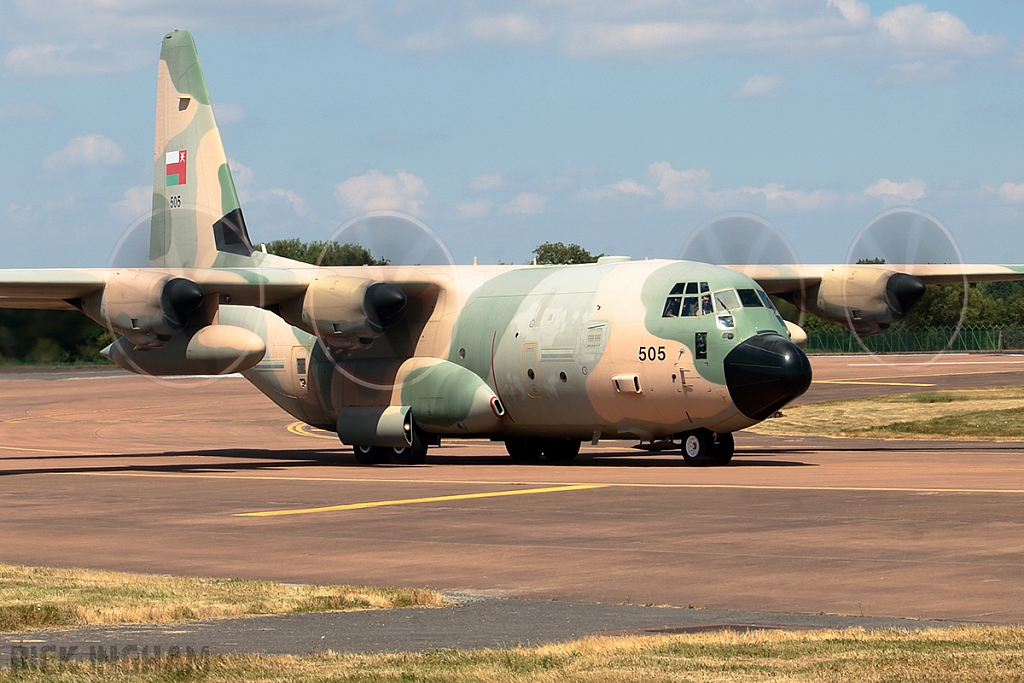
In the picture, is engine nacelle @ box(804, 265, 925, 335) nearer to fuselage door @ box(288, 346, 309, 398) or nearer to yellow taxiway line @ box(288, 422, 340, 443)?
fuselage door @ box(288, 346, 309, 398)

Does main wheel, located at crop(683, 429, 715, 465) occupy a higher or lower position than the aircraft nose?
lower

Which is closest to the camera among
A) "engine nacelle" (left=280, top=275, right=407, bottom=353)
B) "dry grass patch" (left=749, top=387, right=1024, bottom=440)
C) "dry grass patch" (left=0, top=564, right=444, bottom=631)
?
"dry grass patch" (left=0, top=564, right=444, bottom=631)

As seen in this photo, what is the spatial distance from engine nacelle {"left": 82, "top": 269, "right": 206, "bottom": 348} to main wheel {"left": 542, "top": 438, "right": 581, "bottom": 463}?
869cm

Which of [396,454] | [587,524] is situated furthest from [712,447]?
[587,524]

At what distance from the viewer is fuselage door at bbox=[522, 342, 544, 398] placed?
30.0 metres

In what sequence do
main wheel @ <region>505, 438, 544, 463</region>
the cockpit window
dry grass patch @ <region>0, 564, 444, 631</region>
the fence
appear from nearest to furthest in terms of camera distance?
dry grass patch @ <region>0, 564, 444, 631</region>, the cockpit window, main wheel @ <region>505, 438, 544, 463</region>, the fence

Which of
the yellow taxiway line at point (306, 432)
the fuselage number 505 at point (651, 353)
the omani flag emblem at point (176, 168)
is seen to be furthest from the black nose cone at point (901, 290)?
the yellow taxiway line at point (306, 432)

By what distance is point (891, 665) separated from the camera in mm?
9445

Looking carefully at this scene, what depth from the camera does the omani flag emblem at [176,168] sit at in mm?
37469

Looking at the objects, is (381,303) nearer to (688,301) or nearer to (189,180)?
(688,301)

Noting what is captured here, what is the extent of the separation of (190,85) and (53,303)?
7.99 m

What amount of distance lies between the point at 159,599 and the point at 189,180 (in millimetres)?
25693

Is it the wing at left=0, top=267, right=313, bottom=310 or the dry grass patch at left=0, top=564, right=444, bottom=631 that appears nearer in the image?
the dry grass patch at left=0, top=564, right=444, bottom=631

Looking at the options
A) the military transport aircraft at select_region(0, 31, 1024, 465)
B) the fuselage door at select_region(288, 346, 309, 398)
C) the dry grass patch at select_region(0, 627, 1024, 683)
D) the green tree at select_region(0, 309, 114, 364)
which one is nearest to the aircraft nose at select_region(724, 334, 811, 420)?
the military transport aircraft at select_region(0, 31, 1024, 465)
